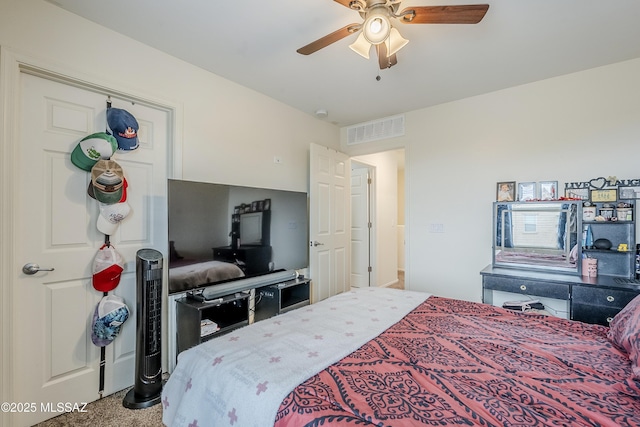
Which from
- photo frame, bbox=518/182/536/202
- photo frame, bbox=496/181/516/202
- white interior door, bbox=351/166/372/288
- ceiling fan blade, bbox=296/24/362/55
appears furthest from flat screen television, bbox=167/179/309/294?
photo frame, bbox=518/182/536/202

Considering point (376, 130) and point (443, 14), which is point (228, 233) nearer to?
point (443, 14)

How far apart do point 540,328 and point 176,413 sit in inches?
72.2

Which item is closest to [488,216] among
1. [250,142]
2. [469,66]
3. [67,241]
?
[469,66]

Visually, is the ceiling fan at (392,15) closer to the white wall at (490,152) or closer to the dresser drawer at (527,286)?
the white wall at (490,152)

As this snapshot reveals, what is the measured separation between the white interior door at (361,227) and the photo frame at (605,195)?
287 cm

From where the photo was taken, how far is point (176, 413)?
3.97 feet

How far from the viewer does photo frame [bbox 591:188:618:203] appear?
246cm

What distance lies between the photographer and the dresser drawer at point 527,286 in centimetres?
233

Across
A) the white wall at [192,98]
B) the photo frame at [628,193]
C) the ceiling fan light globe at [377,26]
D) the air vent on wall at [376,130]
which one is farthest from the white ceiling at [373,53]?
the photo frame at [628,193]

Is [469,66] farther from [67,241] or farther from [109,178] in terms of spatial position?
[67,241]

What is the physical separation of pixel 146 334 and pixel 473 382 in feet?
6.55

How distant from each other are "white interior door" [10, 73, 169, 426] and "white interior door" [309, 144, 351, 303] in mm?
1888

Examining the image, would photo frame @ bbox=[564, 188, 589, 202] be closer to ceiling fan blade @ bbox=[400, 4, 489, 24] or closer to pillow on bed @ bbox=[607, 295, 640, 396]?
pillow on bed @ bbox=[607, 295, 640, 396]

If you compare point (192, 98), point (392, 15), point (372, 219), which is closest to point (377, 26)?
point (392, 15)
